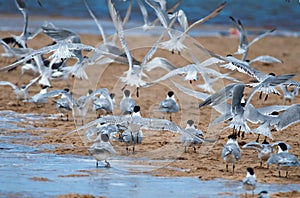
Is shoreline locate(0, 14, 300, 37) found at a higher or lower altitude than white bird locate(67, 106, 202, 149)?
higher

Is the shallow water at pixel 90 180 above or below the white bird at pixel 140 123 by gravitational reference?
below

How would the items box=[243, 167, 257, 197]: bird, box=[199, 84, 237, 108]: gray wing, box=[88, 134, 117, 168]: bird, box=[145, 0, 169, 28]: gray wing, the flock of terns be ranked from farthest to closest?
box=[145, 0, 169, 28]: gray wing → box=[199, 84, 237, 108]: gray wing → the flock of terns → box=[88, 134, 117, 168]: bird → box=[243, 167, 257, 197]: bird

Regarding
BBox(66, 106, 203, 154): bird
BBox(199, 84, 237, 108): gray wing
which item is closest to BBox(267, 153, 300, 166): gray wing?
BBox(66, 106, 203, 154): bird

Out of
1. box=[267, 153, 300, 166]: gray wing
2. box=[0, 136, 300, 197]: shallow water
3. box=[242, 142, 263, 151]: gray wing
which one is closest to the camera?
box=[0, 136, 300, 197]: shallow water

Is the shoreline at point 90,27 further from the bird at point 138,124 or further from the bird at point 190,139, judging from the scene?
the bird at point 138,124

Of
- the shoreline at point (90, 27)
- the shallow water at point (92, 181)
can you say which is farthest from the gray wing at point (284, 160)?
the shoreline at point (90, 27)

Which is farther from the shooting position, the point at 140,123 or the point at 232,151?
the point at 140,123

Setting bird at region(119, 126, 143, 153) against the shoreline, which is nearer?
bird at region(119, 126, 143, 153)

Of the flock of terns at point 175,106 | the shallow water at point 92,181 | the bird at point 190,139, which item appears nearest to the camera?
the shallow water at point 92,181

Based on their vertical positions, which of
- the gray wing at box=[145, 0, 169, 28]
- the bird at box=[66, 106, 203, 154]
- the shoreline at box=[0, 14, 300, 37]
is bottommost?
the bird at box=[66, 106, 203, 154]

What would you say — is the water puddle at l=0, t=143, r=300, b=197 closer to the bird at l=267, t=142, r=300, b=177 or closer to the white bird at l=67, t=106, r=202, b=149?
the bird at l=267, t=142, r=300, b=177

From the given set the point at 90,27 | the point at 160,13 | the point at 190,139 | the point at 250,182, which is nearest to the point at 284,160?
the point at 250,182

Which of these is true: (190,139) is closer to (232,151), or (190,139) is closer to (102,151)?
(232,151)

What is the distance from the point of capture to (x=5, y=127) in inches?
390
